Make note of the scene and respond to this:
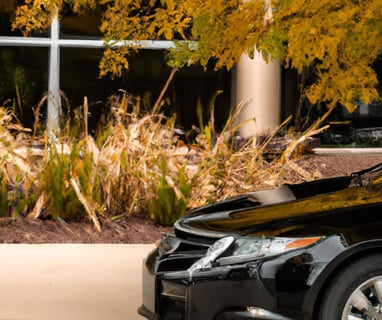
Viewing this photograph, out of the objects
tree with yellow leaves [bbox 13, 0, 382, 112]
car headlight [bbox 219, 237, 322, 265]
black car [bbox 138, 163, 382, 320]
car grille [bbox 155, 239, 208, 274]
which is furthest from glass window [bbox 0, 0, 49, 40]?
car headlight [bbox 219, 237, 322, 265]

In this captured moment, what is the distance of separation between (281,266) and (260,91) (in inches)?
494

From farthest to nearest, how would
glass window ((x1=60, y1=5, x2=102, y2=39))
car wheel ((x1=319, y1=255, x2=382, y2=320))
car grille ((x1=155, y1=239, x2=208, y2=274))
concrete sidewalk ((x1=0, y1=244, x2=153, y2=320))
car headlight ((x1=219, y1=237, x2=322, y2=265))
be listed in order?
glass window ((x1=60, y1=5, x2=102, y2=39))
concrete sidewalk ((x1=0, y1=244, x2=153, y2=320))
car grille ((x1=155, y1=239, x2=208, y2=274))
car headlight ((x1=219, y1=237, x2=322, y2=265))
car wheel ((x1=319, y1=255, x2=382, y2=320))

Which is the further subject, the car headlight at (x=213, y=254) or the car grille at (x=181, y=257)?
the car grille at (x=181, y=257)

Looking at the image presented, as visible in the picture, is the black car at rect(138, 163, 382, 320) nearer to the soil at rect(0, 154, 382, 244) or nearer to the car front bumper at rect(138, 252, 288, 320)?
the car front bumper at rect(138, 252, 288, 320)

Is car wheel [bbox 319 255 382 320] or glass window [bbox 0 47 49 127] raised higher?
glass window [bbox 0 47 49 127]

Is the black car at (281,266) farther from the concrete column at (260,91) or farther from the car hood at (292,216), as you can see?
the concrete column at (260,91)

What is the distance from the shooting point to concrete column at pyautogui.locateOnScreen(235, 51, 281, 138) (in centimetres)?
1809

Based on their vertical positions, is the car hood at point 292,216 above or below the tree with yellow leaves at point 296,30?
below

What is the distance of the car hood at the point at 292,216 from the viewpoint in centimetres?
588

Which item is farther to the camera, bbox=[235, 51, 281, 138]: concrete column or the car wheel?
bbox=[235, 51, 281, 138]: concrete column

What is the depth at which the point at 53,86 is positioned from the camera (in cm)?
1903

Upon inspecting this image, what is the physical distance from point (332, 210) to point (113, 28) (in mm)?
8484

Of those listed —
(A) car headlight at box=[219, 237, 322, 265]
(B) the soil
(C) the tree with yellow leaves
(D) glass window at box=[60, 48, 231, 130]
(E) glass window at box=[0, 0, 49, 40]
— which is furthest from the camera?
(D) glass window at box=[60, 48, 231, 130]

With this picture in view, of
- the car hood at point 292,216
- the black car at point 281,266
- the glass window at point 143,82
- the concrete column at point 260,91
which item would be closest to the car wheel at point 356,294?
the black car at point 281,266
